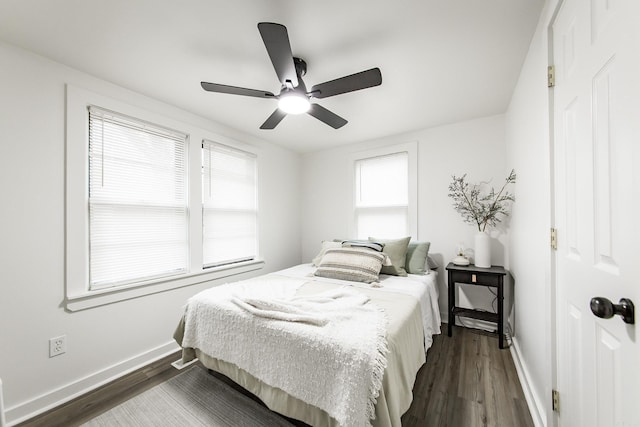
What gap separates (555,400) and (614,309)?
0.91 metres

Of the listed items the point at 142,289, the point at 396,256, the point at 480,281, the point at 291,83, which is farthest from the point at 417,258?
the point at 142,289

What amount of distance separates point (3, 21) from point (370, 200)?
352 centimetres

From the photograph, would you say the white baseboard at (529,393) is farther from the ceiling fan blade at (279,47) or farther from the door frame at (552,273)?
the ceiling fan blade at (279,47)

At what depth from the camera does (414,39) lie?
163 centimetres

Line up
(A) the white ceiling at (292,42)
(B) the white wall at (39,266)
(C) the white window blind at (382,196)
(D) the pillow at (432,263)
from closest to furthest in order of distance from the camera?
(A) the white ceiling at (292,42) < (B) the white wall at (39,266) < (D) the pillow at (432,263) < (C) the white window blind at (382,196)

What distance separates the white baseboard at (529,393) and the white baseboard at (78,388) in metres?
2.93

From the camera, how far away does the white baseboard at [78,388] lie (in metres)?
1.63

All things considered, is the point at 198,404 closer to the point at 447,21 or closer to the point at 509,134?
the point at 447,21

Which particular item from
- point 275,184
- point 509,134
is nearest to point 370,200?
point 275,184

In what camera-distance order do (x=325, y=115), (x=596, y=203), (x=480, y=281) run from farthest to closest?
(x=480, y=281) < (x=325, y=115) < (x=596, y=203)

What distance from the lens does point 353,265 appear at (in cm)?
251

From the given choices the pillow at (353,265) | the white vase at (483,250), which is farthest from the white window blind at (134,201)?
the white vase at (483,250)

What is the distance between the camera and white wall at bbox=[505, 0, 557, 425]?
52.6 inches

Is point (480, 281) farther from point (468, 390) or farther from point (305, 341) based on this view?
point (305, 341)
